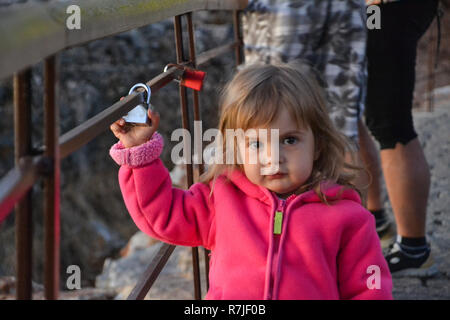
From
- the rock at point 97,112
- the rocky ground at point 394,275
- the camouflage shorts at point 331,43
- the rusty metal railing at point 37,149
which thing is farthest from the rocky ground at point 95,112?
the rusty metal railing at point 37,149

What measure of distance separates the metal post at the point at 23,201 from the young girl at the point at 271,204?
51 cm

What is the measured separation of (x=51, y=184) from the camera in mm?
830

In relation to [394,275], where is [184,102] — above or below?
above

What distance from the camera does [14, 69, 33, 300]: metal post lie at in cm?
78

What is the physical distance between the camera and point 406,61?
2.15 metres

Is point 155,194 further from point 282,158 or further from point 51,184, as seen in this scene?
point 51,184

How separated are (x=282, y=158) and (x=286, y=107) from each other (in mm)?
117

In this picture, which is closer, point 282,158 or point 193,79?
point 282,158

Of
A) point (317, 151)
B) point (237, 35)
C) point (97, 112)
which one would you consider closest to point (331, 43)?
point (237, 35)

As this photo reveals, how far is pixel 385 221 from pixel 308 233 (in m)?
1.41

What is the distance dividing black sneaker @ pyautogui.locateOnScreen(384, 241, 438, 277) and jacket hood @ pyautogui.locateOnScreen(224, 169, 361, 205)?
3.24 ft

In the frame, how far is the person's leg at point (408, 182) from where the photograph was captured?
2244 millimetres

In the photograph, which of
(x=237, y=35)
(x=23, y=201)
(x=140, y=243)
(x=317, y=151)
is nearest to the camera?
(x=23, y=201)

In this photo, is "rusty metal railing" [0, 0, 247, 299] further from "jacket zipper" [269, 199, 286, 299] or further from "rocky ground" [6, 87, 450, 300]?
"rocky ground" [6, 87, 450, 300]
